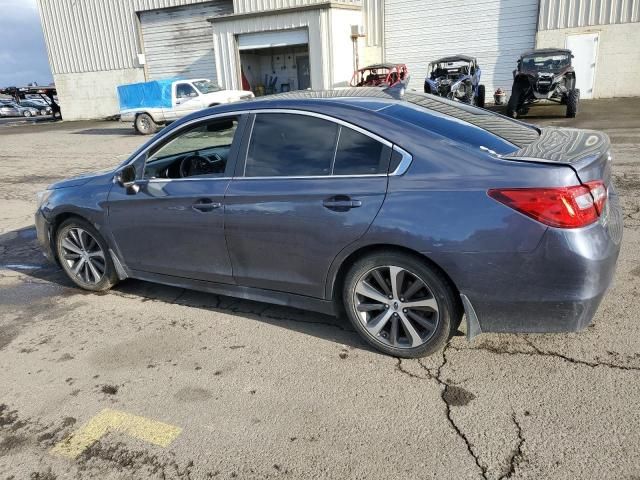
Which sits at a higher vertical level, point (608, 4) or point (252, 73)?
point (608, 4)

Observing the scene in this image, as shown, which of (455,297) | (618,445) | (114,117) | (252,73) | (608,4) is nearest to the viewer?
(618,445)

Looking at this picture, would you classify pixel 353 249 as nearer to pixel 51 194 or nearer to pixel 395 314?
pixel 395 314

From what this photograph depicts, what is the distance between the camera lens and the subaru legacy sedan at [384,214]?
109 inches

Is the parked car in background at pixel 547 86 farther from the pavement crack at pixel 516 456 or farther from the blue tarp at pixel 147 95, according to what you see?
the pavement crack at pixel 516 456

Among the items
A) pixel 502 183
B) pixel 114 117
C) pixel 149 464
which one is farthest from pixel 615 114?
pixel 114 117

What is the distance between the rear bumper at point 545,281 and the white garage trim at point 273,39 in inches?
842

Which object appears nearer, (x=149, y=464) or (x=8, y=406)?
(x=149, y=464)

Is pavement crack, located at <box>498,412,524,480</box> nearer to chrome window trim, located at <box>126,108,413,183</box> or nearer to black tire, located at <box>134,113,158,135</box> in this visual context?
chrome window trim, located at <box>126,108,413,183</box>

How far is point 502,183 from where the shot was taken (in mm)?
2770

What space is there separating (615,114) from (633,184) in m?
10.3

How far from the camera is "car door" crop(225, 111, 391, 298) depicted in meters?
3.14

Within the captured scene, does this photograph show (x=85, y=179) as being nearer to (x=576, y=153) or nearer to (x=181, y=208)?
(x=181, y=208)

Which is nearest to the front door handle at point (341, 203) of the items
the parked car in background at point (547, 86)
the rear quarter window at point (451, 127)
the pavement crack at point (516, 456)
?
the rear quarter window at point (451, 127)

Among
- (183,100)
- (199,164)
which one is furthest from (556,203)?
(183,100)
